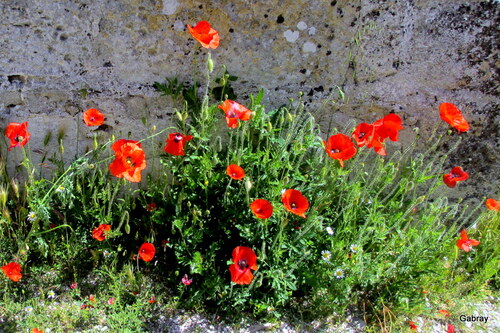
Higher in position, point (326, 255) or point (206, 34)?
point (206, 34)

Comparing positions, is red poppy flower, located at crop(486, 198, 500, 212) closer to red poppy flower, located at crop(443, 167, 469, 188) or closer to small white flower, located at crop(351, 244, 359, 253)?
red poppy flower, located at crop(443, 167, 469, 188)

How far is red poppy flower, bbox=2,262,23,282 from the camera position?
7.53 ft

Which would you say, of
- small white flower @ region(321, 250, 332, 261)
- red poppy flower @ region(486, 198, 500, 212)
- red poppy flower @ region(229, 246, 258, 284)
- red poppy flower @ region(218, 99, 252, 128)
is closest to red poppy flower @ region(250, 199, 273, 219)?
red poppy flower @ region(229, 246, 258, 284)

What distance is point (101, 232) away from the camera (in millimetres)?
2418

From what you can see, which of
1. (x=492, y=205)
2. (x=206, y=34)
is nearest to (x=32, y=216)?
(x=206, y=34)

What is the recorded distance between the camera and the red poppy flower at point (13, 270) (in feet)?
7.53

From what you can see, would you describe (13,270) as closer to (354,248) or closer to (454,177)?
(354,248)

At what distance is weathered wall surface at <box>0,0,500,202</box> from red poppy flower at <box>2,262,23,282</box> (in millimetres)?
734

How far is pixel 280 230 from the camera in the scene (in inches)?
88.6

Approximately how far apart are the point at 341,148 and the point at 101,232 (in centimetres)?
122

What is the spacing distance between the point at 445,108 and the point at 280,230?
1.06 metres

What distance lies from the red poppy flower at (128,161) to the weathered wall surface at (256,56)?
1.87 feet

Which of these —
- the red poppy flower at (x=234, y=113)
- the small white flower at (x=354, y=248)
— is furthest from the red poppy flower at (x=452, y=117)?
the red poppy flower at (x=234, y=113)

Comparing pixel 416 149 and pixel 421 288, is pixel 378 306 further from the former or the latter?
pixel 416 149
